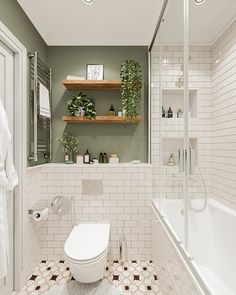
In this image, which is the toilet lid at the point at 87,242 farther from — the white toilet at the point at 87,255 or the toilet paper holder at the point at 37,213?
the toilet paper holder at the point at 37,213

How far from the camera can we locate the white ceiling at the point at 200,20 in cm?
177

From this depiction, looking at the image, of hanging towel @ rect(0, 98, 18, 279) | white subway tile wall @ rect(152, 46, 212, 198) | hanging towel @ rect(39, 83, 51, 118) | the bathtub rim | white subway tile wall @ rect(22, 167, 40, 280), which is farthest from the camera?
hanging towel @ rect(39, 83, 51, 118)

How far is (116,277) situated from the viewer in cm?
229

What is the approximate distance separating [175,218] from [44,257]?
5.60 ft

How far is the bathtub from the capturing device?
1.72 meters

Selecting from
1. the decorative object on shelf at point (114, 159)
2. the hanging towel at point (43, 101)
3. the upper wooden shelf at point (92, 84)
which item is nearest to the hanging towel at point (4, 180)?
the hanging towel at point (43, 101)

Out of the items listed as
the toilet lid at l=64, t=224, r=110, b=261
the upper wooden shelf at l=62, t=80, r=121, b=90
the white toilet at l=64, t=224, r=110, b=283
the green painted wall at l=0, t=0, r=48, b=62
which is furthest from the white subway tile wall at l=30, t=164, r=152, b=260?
the green painted wall at l=0, t=0, r=48, b=62

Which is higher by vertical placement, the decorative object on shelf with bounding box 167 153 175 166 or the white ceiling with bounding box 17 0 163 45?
the white ceiling with bounding box 17 0 163 45

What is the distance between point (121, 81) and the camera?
260 centimetres

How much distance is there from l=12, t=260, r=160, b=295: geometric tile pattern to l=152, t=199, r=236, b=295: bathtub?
60 centimetres

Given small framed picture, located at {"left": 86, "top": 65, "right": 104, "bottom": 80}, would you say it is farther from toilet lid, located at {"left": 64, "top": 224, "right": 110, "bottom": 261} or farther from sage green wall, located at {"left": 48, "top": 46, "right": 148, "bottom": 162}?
toilet lid, located at {"left": 64, "top": 224, "right": 110, "bottom": 261}

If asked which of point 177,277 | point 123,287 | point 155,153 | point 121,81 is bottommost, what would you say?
point 123,287

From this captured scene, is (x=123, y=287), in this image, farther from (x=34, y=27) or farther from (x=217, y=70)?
(x=34, y=27)

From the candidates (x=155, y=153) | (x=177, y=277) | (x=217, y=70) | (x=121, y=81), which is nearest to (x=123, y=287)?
(x=177, y=277)
